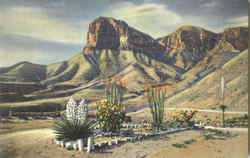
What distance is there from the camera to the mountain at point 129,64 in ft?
19.4

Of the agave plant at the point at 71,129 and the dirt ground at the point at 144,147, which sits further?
the agave plant at the point at 71,129

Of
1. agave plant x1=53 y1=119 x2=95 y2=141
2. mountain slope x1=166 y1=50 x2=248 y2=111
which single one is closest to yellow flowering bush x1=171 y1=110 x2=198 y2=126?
mountain slope x1=166 y1=50 x2=248 y2=111

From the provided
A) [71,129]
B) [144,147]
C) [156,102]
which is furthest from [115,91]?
[71,129]

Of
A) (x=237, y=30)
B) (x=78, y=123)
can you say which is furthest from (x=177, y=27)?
(x=78, y=123)

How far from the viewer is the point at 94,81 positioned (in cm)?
671

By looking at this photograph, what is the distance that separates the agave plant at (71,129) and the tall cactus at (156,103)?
2.55m

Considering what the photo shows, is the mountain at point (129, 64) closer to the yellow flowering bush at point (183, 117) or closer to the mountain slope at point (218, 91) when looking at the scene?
the mountain slope at point (218, 91)

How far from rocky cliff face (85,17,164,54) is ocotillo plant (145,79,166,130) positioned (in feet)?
3.93

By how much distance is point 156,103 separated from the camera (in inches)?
302

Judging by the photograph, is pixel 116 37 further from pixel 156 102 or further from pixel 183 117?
pixel 183 117

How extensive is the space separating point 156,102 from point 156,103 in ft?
0.10

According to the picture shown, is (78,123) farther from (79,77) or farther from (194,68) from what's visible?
(194,68)

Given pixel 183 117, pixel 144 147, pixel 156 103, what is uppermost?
pixel 156 103

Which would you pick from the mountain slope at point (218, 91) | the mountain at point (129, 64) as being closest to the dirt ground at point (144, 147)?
the mountain at point (129, 64)
